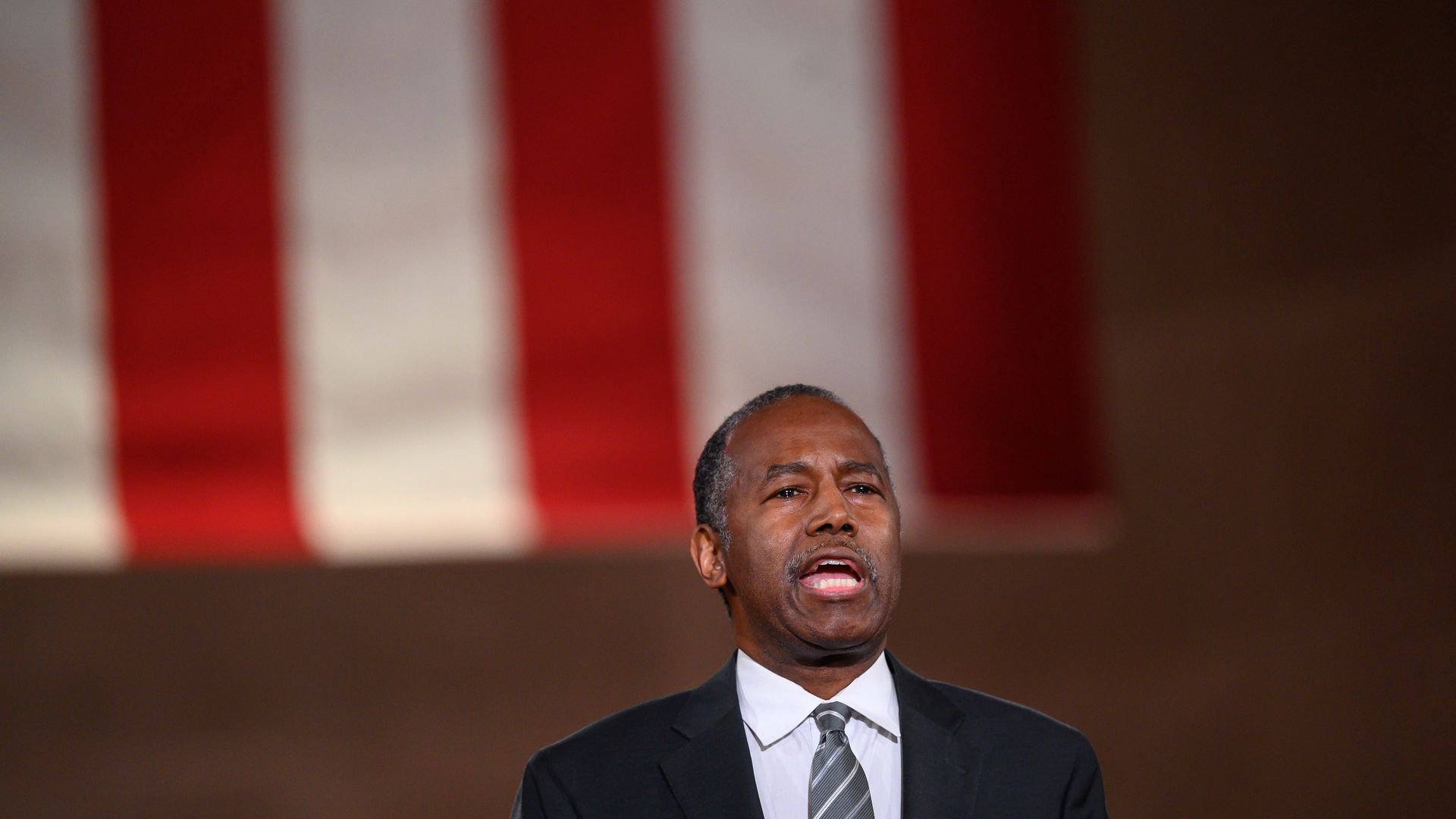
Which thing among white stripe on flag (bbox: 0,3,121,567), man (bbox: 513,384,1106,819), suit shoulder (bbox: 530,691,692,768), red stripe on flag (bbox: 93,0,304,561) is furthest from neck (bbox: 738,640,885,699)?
white stripe on flag (bbox: 0,3,121,567)

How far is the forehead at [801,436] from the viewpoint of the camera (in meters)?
1.56

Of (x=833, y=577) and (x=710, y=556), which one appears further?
(x=710, y=556)

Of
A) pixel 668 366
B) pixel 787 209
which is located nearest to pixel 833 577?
pixel 668 366

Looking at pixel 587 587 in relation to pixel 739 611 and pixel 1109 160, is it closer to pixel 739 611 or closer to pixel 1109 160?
pixel 739 611

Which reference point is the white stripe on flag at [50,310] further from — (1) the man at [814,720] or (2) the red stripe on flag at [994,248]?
(2) the red stripe on flag at [994,248]

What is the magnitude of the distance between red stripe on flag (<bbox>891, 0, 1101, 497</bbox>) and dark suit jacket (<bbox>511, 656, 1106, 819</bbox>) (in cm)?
163

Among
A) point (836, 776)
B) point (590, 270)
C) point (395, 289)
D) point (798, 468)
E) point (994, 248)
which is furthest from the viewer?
point (994, 248)

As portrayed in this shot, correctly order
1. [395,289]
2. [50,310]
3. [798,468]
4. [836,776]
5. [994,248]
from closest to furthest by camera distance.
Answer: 1. [836,776]
2. [798,468]
3. [50,310]
4. [395,289]
5. [994,248]

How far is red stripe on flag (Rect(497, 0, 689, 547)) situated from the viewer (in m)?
2.93

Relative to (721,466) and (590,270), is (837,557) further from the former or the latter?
(590,270)

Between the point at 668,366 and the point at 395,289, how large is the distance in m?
0.59

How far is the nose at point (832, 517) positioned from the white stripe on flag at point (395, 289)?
1.46 meters

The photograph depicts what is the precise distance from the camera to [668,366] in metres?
2.99

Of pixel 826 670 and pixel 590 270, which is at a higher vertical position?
pixel 590 270
